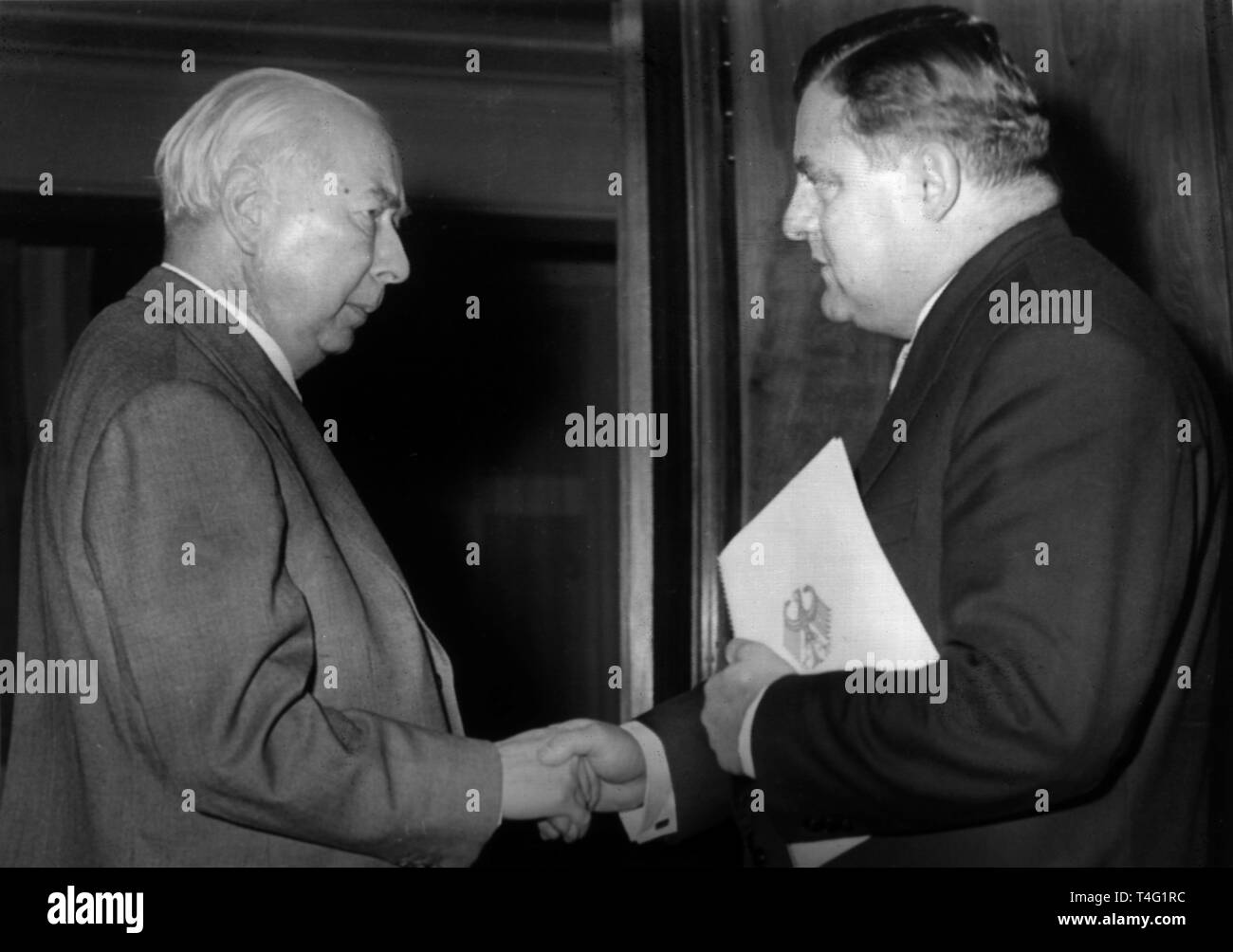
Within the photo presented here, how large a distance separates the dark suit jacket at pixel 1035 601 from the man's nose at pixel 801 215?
219mm

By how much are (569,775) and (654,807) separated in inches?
4.5

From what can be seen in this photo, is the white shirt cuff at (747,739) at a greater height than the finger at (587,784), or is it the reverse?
the white shirt cuff at (747,739)

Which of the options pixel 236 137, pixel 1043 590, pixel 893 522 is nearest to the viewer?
pixel 1043 590

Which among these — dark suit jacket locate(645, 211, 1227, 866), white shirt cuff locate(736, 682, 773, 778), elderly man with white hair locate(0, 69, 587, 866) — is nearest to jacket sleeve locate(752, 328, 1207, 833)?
dark suit jacket locate(645, 211, 1227, 866)

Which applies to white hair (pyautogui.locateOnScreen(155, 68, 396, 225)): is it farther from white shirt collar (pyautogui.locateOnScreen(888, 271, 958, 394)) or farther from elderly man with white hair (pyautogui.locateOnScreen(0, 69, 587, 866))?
white shirt collar (pyautogui.locateOnScreen(888, 271, 958, 394))

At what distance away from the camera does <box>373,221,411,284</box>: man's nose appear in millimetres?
1587

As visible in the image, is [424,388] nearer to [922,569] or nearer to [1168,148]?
[922,569]

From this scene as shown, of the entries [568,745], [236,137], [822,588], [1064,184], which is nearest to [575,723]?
[568,745]

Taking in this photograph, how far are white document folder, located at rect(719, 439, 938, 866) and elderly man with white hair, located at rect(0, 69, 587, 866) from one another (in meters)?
0.30

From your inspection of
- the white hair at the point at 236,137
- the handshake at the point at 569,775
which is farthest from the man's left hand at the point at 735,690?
the white hair at the point at 236,137

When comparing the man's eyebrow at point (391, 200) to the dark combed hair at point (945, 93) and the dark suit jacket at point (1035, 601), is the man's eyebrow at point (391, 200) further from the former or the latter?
the dark suit jacket at point (1035, 601)

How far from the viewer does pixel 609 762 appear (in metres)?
1.58

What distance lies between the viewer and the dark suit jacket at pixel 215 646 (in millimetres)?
1338

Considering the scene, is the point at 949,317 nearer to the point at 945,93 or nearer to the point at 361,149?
the point at 945,93
